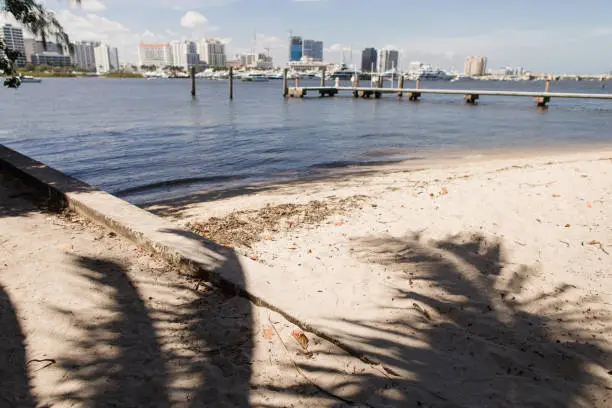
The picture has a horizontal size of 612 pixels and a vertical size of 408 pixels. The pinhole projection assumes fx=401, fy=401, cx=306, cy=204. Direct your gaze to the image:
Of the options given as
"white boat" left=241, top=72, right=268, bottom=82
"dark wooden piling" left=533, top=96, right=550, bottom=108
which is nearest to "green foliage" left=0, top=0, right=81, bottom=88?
"dark wooden piling" left=533, top=96, right=550, bottom=108

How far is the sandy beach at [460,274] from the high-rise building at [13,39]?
381 centimetres

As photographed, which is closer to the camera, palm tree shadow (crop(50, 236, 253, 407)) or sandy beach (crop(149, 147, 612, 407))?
palm tree shadow (crop(50, 236, 253, 407))

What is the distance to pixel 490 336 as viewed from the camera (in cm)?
327

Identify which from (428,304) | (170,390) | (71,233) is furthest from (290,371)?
(71,233)

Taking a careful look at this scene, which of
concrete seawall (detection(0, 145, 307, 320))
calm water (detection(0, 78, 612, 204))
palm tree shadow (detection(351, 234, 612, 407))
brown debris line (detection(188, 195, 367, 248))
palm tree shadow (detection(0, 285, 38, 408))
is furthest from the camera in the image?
calm water (detection(0, 78, 612, 204))

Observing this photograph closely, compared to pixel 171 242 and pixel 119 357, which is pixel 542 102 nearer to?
pixel 171 242

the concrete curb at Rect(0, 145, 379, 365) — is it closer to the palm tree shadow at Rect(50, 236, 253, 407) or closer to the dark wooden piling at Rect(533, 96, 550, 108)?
the palm tree shadow at Rect(50, 236, 253, 407)

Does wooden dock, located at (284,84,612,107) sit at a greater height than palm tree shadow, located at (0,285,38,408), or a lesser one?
greater

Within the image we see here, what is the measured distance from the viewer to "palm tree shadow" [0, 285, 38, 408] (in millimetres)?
2332

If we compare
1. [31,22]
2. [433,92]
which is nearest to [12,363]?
[31,22]

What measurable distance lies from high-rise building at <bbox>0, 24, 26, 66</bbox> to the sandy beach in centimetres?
381

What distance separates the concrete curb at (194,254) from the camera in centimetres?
325

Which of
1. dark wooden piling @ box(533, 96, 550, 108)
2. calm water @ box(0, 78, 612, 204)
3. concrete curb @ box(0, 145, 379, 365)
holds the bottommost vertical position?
calm water @ box(0, 78, 612, 204)

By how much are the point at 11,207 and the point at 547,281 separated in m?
6.61
